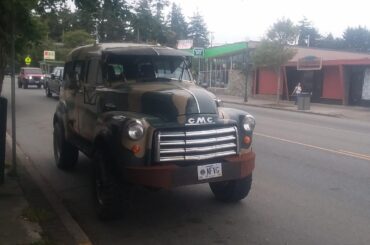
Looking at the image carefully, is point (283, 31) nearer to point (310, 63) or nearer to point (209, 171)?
point (310, 63)

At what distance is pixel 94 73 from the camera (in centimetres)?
732

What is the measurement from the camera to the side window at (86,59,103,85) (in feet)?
23.4

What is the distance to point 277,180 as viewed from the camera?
324 inches

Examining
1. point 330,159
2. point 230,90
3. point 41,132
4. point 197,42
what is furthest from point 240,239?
point 197,42

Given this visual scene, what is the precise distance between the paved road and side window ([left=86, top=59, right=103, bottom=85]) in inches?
67.4

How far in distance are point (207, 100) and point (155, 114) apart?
0.68 m

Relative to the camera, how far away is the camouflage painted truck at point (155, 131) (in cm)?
557

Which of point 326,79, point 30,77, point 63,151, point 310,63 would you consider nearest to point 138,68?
point 63,151

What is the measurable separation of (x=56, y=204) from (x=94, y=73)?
2.00m

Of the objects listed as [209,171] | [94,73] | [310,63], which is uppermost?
[310,63]

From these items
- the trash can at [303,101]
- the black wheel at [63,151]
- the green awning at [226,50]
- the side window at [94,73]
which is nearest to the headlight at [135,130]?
the side window at [94,73]

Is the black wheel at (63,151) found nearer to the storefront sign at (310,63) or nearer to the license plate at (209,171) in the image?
the license plate at (209,171)

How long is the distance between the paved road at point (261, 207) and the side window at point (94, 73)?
67.4 inches

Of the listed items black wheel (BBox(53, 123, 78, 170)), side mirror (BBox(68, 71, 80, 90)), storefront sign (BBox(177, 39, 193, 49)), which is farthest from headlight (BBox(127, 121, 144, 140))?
storefront sign (BBox(177, 39, 193, 49))
